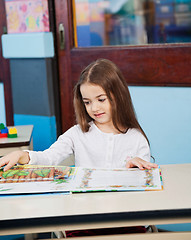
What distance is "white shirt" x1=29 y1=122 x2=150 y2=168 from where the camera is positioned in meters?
1.78

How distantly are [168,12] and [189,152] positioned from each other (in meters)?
0.83

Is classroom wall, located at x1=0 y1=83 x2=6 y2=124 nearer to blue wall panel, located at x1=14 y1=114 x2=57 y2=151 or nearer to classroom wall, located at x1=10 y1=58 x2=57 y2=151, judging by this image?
classroom wall, located at x1=10 y1=58 x2=57 y2=151

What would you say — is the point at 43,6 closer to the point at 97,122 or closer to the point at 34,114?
the point at 34,114

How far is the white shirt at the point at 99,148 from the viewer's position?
1782mm

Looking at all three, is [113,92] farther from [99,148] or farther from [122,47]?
[122,47]

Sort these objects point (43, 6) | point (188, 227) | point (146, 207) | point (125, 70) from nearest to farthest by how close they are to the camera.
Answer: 1. point (146, 207)
2. point (188, 227)
3. point (125, 70)
4. point (43, 6)

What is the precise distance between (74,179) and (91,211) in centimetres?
26

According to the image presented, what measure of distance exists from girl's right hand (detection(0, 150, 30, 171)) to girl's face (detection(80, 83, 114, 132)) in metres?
0.33

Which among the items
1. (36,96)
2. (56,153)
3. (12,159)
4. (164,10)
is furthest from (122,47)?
(12,159)

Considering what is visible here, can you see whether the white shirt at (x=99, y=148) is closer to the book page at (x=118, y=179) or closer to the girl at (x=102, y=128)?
the girl at (x=102, y=128)

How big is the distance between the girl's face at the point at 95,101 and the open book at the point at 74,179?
0.36m

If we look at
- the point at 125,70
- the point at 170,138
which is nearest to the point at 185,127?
the point at 170,138

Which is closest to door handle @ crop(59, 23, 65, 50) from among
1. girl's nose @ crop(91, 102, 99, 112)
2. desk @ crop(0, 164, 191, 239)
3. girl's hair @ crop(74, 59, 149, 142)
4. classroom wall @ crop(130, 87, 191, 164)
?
classroom wall @ crop(130, 87, 191, 164)

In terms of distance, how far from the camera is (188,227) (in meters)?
2.51
